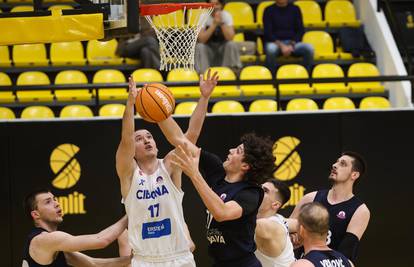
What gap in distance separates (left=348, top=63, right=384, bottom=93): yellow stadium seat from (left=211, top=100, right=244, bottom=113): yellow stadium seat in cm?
181

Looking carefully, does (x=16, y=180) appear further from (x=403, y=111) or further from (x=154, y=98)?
(x=403, y=111)

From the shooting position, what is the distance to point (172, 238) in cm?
679

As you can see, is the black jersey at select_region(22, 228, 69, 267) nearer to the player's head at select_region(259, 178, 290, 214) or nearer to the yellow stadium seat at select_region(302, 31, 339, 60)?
the player's head at select_region(259, 178, 290, 214)

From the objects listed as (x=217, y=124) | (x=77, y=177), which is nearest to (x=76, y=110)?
(x=77, y=177)

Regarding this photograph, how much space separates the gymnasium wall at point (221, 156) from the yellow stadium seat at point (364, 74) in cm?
168

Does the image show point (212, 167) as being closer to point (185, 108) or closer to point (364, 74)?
point (185, 108)

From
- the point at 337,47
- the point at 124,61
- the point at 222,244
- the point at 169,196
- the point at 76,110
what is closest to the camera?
the point at 222,244

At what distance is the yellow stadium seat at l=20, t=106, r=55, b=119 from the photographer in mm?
10766

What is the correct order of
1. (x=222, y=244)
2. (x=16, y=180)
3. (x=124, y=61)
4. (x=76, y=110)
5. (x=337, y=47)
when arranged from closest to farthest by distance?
(x=222, y=244) → (x=16, y=180) → (x=76, y=110) → (x=124, y=61) → (x=337, y=47)

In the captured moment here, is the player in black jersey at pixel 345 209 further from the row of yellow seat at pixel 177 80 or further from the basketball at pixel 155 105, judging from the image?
the row of yellow seat at pixel 177 80

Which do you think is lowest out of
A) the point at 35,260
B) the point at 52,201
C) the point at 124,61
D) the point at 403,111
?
the point at 35,260

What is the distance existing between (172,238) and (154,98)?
109 cm

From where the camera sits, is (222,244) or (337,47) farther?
(337,47)

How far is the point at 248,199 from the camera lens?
627 cm
